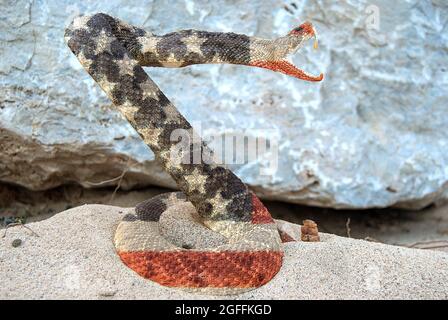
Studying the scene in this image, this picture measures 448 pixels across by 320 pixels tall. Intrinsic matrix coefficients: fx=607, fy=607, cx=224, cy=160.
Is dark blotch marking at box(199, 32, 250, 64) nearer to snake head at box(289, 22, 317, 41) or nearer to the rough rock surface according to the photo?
snake head at box(289, 22, 317, 41)

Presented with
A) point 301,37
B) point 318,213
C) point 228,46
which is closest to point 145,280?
point 228,46

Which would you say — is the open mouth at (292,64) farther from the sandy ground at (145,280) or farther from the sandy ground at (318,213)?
the sandy ground at (318,213)

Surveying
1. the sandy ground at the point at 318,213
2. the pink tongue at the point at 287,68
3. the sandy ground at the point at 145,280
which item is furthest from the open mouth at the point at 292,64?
the sandy ground at the point at 318,213

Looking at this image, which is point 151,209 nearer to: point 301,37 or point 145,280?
point 145,280

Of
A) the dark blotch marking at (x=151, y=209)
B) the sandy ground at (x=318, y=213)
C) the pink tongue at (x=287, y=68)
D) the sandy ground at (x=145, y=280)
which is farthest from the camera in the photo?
the sandy ground at (x=318, y=213)

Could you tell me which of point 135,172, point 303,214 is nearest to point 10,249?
point 135,172

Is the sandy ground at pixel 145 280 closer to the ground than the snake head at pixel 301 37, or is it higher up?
closer to the ground
